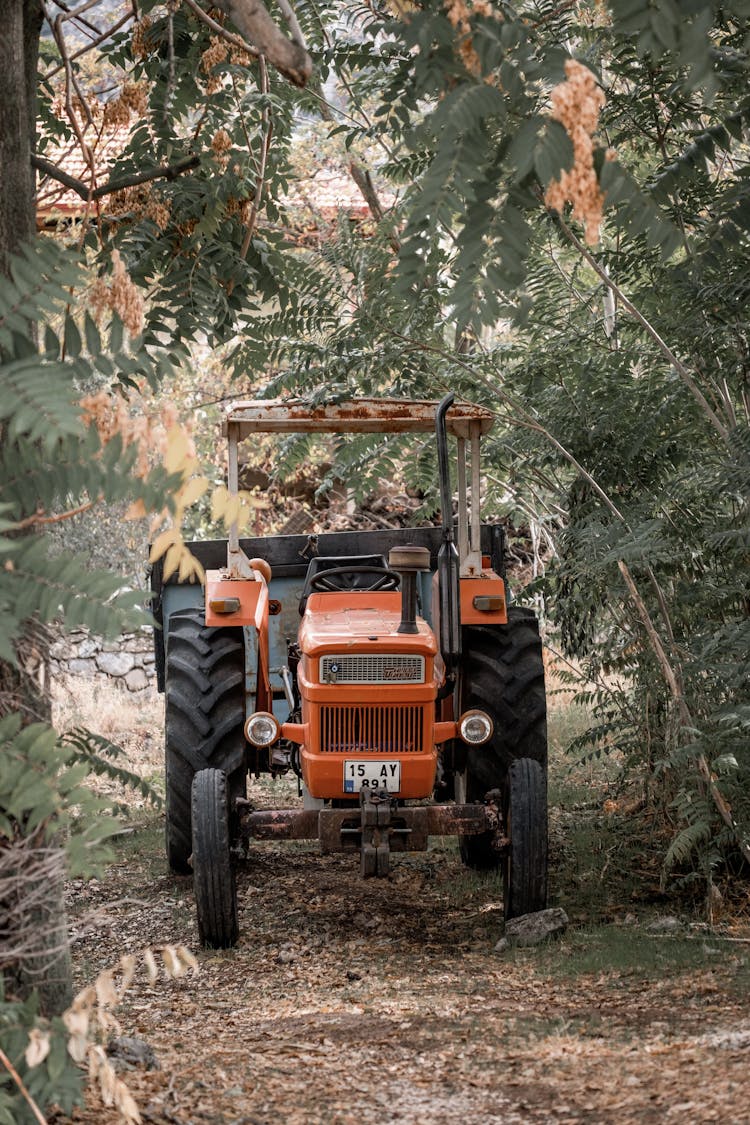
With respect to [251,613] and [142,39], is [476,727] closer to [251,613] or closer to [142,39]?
[251,613]

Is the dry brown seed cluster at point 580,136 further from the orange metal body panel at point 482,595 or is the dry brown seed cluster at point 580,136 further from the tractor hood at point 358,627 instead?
the orange metal body panel at point 482,595

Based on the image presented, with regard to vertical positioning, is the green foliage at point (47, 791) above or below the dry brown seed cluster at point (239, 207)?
below

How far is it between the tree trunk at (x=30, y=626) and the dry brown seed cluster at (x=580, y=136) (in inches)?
56.9

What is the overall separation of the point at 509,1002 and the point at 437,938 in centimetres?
117

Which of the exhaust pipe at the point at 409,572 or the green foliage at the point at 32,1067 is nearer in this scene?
the green foliage at the point at 32,1067

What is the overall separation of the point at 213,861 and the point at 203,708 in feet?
2.72

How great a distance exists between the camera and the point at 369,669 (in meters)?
5.76

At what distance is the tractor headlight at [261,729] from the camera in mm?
5949

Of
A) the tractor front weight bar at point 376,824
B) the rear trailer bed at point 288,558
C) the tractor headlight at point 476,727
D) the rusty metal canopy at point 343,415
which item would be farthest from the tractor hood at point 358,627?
the rear trailer bed at point 288,558

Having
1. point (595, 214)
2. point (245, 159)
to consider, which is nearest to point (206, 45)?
point (245, 159)

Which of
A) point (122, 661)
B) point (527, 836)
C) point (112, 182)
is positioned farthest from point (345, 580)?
point (122, 661)

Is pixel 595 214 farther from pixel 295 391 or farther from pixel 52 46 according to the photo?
pixel 52 46

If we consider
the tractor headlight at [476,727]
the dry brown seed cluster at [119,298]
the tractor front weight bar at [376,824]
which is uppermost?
the dry brown seed cluster at [119,298]

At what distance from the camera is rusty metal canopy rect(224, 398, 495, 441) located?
245 inches
